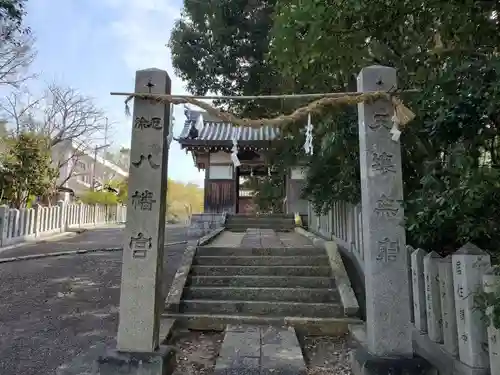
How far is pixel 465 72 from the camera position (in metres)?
2.98

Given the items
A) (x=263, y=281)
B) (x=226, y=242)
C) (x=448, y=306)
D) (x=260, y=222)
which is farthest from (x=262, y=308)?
(x=260, y=222)

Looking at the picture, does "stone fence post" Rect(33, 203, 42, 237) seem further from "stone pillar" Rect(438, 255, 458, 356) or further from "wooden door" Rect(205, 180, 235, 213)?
"stone pillar" Rect(438, 255, 458, 356)

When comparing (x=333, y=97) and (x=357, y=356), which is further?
(x=333, y=97)

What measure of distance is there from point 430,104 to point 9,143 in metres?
17.9

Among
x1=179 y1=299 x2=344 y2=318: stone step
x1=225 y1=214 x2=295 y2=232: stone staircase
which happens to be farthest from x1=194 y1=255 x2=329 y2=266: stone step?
x1=225 y1=214 x2=295 y2=232: stone staircase

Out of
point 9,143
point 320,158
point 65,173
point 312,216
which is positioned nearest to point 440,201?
point 320,158

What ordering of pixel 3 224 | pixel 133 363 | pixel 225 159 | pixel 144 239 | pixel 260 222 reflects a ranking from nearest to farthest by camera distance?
1. pixel 133 363
2. pixel 144 239
3. pixel 3 224
4. pixel 260 222
5. pixel 225 159

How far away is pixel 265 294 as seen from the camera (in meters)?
5.96

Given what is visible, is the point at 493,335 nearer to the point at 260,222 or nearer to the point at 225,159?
the point at 260,222

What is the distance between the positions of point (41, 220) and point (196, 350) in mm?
13205

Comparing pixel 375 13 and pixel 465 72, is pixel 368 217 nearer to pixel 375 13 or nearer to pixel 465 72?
pixel 465 72

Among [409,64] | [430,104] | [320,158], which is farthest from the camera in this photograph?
[320,158]

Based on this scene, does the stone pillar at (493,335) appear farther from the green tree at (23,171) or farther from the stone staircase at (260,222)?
the green tree at (23,171)

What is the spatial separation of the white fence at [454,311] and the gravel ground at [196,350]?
7.81 ft
